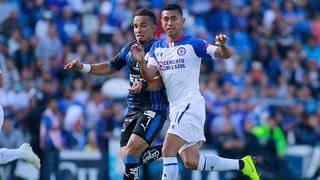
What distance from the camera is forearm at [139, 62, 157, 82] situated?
42.8 feet

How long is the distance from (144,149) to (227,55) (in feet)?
6.40

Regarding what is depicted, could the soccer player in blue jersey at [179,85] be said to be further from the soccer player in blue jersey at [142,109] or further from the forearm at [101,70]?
the forearm at [101,70]

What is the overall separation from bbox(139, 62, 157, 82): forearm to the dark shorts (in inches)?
27.9

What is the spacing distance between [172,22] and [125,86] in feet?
25.9

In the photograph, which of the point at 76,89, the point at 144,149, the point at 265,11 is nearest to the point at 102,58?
the point at 76,89

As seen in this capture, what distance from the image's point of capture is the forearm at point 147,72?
42.8 ft

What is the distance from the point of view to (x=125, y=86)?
21234 mm

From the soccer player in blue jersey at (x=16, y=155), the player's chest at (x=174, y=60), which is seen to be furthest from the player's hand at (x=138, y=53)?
the soccer player in blue jersey at (x=16, y=155)

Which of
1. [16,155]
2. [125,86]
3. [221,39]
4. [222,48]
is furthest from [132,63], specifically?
[125,86]

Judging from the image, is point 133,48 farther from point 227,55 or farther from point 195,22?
point 195,22

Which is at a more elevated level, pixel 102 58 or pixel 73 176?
pixel 102 58

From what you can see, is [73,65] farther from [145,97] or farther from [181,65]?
[181,65]

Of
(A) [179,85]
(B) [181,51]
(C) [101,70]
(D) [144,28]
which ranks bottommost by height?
(A) [179,85]

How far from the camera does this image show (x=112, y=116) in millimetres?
20375
